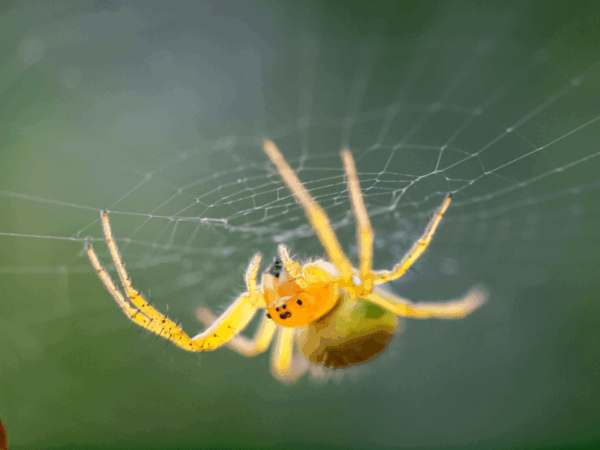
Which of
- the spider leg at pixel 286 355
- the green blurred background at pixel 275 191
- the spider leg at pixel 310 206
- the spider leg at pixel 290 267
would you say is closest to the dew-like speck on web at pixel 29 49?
the green blurred background at pixel 275 191

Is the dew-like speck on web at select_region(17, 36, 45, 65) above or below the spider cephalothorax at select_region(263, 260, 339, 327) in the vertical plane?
above

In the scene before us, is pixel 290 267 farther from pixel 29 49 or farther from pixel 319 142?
pixel 319 142

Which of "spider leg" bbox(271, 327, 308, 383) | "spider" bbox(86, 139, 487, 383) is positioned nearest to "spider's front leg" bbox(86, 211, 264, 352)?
"spider" bbox(86, 139, 487, 383)

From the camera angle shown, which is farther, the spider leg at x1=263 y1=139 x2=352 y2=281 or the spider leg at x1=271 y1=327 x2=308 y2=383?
the spider leg at x1=271 y1=327 x2=308 y2=383

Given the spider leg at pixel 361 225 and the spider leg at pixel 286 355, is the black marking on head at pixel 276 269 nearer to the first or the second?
the spider leg at pixel 361 225

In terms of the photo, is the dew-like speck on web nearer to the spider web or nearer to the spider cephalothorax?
the spider web

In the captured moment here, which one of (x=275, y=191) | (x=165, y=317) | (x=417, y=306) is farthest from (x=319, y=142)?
(x=165, y=317)

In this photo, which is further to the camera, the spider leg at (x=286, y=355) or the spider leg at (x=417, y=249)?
the spider leg at (x=286, y=355)
